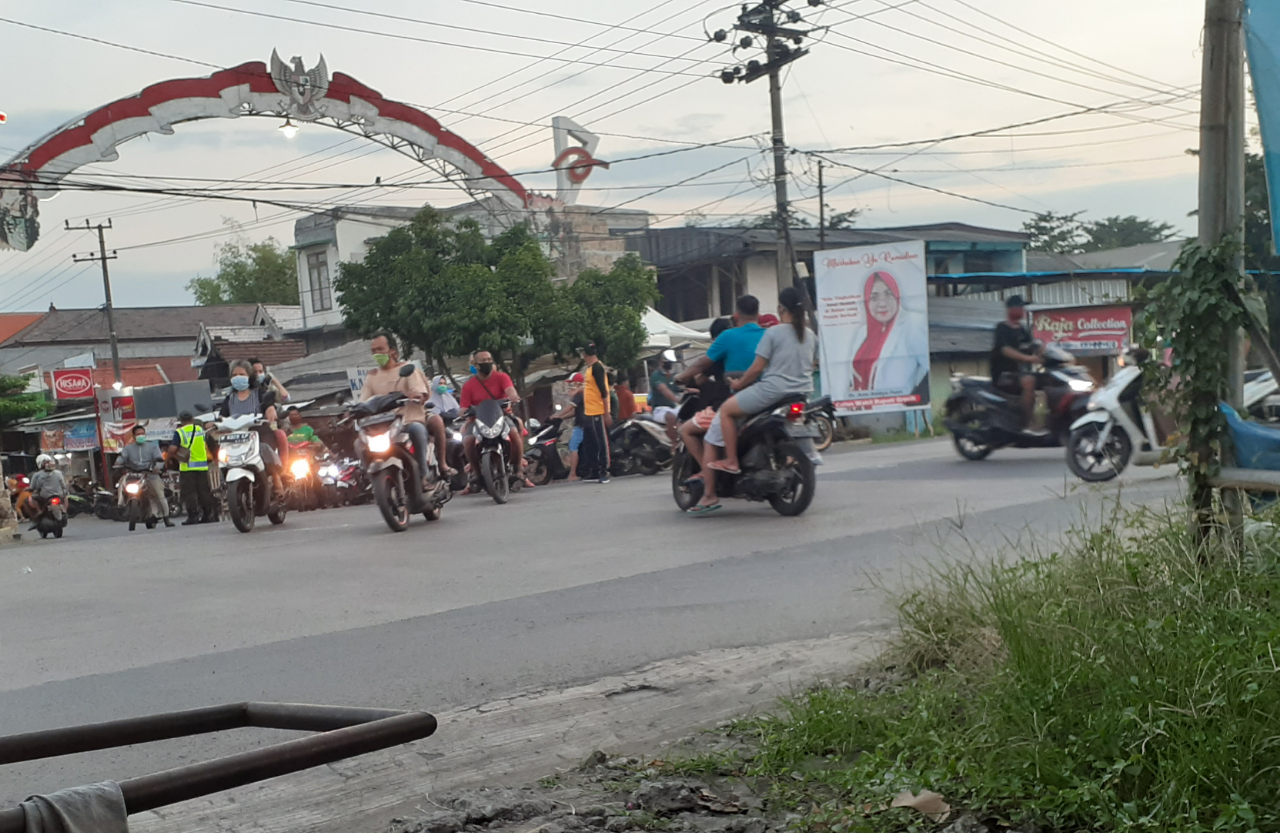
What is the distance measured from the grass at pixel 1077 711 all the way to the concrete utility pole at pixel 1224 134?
1.06m

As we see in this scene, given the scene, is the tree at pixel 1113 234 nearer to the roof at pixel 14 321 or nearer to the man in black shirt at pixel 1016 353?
the man in black shirt at pixel 1016 353

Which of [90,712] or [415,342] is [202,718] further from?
[415,342]

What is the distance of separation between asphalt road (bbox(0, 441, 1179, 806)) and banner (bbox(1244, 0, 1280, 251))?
144 centimetres

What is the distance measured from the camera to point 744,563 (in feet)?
26.1

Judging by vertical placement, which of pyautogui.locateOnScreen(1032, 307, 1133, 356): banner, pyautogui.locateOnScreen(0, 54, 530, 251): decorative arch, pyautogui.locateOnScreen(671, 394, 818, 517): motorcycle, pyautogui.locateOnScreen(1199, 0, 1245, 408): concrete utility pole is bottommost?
pyautogui.locateOnScreen(671, 394, 818, 517): motorcycle

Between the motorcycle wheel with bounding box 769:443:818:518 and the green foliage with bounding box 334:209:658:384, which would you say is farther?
the green foliage with bounding box 334:209:658:384

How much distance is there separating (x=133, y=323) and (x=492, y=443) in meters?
57.8

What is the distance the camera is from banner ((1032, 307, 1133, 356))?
2245 cm

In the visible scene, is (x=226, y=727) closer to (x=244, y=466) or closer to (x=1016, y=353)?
(x=244, y=466)

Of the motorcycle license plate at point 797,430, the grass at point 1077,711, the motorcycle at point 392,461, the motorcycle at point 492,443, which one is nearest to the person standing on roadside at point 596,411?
the motorcycle at point 492,443

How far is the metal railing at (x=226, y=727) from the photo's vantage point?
1.45 metres

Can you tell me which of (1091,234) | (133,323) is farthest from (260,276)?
(1091,234)

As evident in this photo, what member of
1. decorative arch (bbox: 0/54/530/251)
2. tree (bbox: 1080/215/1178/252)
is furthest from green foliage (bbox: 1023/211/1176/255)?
decorative arch (bbox: 0/54/530/251)

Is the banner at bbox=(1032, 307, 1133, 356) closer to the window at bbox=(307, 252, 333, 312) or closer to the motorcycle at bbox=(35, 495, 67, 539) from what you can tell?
the motorcycle at bbox=(35, 495, 67, 539)
